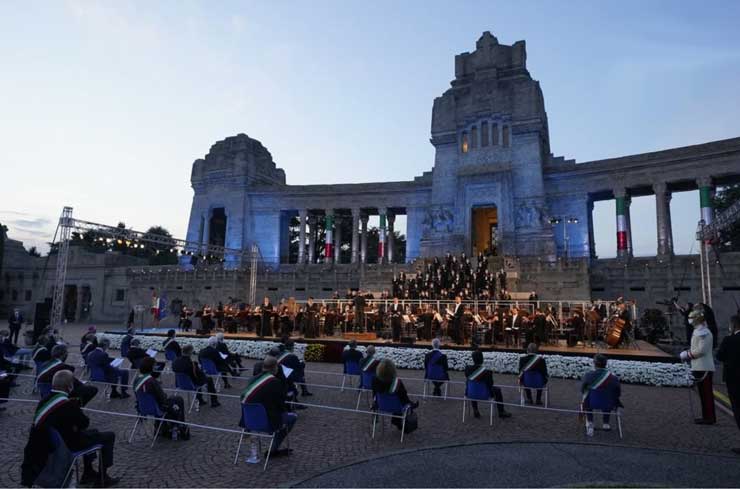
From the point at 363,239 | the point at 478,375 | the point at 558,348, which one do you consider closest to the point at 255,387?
the point at 478,375

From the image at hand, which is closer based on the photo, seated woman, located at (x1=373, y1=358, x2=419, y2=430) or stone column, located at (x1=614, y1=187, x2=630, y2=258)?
seated woman, located at (x1=373, y1=358, x2=419, y2=430)

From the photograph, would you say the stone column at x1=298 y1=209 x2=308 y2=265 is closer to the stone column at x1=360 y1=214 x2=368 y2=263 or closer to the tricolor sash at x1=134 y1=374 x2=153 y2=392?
the stone column at x1=360 y1=214 x2=368 y2=263

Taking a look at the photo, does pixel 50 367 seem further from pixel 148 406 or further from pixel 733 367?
pixel 733 367

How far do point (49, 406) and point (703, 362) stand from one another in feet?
33.0

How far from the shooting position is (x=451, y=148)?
132ft

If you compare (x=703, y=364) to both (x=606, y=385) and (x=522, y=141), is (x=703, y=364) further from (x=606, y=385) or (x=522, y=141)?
(x=522, y=141)

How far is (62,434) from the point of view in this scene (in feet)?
16.7

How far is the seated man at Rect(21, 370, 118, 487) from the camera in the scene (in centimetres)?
486

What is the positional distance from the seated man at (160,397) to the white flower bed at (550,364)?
15.2 ft

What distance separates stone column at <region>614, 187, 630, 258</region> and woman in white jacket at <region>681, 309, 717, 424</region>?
28.7 m

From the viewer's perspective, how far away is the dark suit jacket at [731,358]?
7.10m

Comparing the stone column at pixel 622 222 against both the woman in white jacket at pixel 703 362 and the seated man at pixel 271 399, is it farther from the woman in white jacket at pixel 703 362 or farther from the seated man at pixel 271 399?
the seated man at pixel 271 399

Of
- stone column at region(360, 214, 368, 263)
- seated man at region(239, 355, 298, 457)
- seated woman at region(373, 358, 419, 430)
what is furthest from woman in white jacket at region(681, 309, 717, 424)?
stone column at region(360, 214, 368, 263)

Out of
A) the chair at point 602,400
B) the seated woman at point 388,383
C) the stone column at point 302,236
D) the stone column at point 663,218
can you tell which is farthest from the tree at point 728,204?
the seated woman at point 388,383
